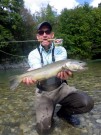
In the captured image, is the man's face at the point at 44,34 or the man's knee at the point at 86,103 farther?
the man's face at the point at 44,34

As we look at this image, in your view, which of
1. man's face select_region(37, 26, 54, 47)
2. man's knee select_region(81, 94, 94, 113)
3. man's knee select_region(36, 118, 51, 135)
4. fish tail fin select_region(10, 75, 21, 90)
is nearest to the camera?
fish tail fin select_region(10, 75, 21, 90)

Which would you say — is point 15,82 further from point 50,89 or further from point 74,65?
point 74,65

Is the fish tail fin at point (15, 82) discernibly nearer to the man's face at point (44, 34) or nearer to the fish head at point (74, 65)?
the fish head at point (74, 65)

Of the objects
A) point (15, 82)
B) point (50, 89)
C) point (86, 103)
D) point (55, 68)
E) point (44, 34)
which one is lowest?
point (86, 103)

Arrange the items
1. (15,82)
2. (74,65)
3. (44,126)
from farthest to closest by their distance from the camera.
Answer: (44,126) → (15,82) → (74,65)

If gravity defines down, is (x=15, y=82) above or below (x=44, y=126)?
above

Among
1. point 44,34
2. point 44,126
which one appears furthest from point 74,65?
point 44,126

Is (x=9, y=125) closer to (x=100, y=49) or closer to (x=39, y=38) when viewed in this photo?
(x=39, y=38)

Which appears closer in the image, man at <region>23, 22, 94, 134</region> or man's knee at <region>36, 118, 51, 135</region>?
man's knee at <region>36, 118, 51, 135</region>

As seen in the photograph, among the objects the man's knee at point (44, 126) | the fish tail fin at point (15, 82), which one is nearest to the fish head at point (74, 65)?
the fish tail fin at point (15, 82)

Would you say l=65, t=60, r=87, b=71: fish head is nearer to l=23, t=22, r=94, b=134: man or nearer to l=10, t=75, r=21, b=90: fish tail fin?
l=23, t=22, r=94, b=134: man

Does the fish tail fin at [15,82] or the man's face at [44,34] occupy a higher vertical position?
the man's face at [44,34]

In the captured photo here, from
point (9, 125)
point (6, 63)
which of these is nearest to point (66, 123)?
→ point (9, 125)

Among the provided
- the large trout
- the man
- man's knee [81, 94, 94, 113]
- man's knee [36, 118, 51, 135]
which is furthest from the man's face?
man's knee [36, 118, 51, 135]
